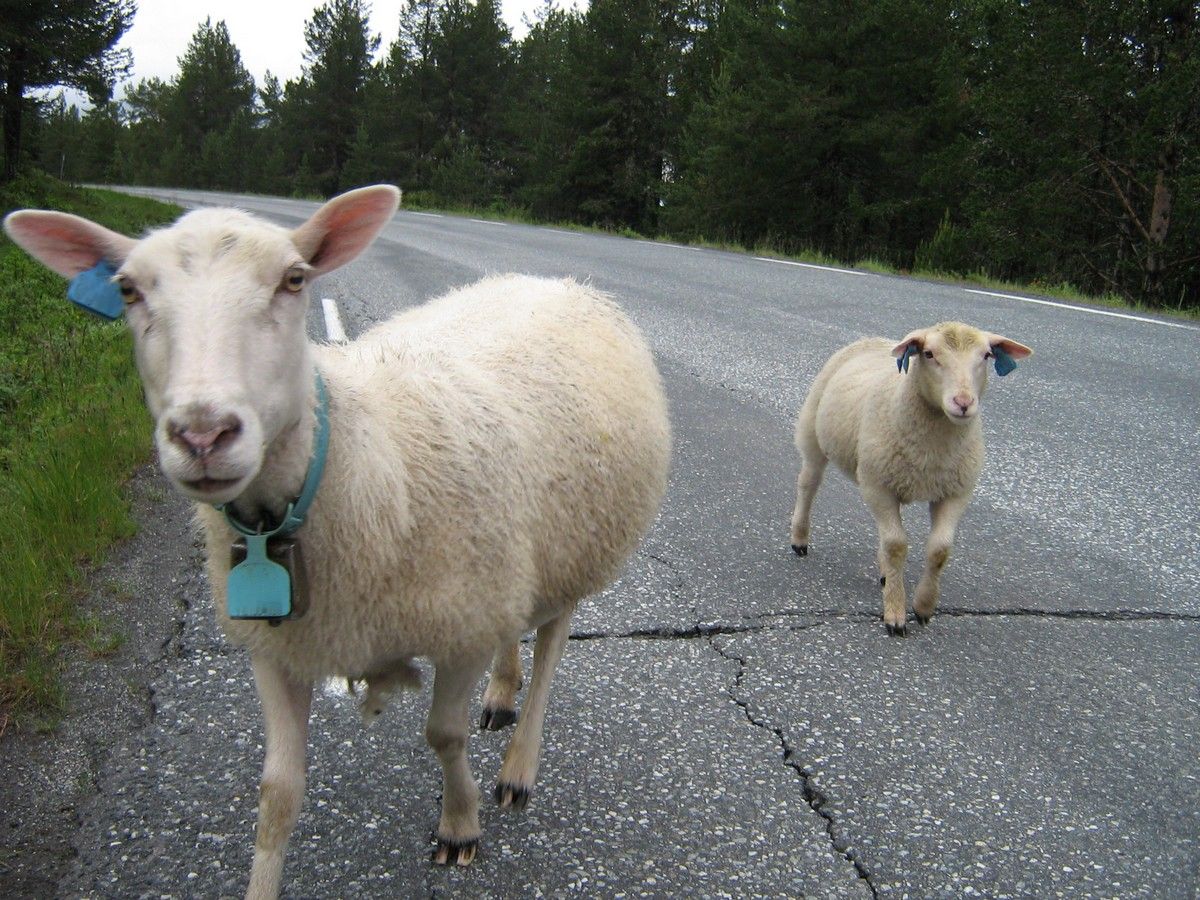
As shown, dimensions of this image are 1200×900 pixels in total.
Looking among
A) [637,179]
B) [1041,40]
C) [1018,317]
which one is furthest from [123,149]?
[1018,317]

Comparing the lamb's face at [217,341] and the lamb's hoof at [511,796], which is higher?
the lamb's face at [217,341]

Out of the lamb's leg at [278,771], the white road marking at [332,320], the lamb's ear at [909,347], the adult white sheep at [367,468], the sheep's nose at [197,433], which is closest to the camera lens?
the sheep's nose at [197,433]

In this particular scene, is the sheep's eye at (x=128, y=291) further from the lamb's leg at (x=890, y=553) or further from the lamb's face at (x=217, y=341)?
the lamb's leg at (x=890, y=553)

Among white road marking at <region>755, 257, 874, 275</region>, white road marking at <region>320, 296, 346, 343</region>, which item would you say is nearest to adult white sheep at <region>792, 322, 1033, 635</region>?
white road marking at <region>320, 296, 346, 343</region>

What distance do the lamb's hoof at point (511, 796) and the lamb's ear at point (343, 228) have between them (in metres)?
1.48

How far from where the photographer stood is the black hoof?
9.23ft

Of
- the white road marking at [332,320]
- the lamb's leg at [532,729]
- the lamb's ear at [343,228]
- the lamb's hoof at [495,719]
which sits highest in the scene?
the lamb's ear at [343,228]

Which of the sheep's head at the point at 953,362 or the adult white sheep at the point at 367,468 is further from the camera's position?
the sheep's head at the point at 953,362

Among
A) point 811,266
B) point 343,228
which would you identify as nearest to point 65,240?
point 343,228

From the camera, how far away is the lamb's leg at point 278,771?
2.32m

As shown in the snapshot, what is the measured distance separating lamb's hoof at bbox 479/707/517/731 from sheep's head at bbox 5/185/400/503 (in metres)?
1.40

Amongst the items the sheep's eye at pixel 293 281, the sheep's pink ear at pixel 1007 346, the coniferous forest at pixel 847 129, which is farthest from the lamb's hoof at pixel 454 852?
the coniferous forest at pixel 847 129

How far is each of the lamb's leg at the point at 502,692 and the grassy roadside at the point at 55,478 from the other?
4.17ft

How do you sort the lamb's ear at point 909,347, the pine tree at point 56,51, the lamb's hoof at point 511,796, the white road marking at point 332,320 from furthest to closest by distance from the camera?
the pine tree at point 56,51
the white road marking at point 332,320
the lamb's ear at point 909,347
the lamb's hoof at point 511,796
